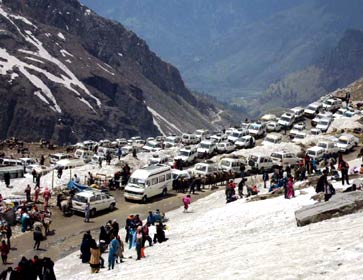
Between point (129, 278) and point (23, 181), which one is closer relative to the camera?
point (129, 278)

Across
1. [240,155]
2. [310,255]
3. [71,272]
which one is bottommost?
[71,272]

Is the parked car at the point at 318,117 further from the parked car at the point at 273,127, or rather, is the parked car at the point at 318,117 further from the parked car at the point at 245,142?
the parked car at the point at 245,142

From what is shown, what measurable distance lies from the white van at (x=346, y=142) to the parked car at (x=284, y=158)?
6.31m

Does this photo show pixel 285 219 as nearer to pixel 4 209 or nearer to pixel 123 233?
pixel 123 233

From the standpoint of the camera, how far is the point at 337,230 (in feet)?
72.0

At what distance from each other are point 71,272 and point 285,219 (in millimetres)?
10554

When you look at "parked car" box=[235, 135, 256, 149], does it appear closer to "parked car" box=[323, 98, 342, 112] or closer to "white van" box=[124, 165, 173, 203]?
"white van" box=[124, 165, 173, 203]

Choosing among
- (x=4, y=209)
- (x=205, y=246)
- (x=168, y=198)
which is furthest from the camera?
(x=168, y=198)

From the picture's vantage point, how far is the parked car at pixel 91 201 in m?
41.8

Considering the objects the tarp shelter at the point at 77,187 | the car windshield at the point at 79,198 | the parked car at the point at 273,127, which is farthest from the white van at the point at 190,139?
the car windshield at the point at 79,198

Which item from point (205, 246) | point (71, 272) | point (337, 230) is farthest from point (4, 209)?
point (337, 230)

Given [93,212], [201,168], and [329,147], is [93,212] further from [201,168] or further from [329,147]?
[329,147]

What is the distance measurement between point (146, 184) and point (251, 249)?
81.4 ft

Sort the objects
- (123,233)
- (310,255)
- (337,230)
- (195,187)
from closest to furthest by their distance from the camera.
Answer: (310,255) → (337,230) → (123,233) → (195,187)
